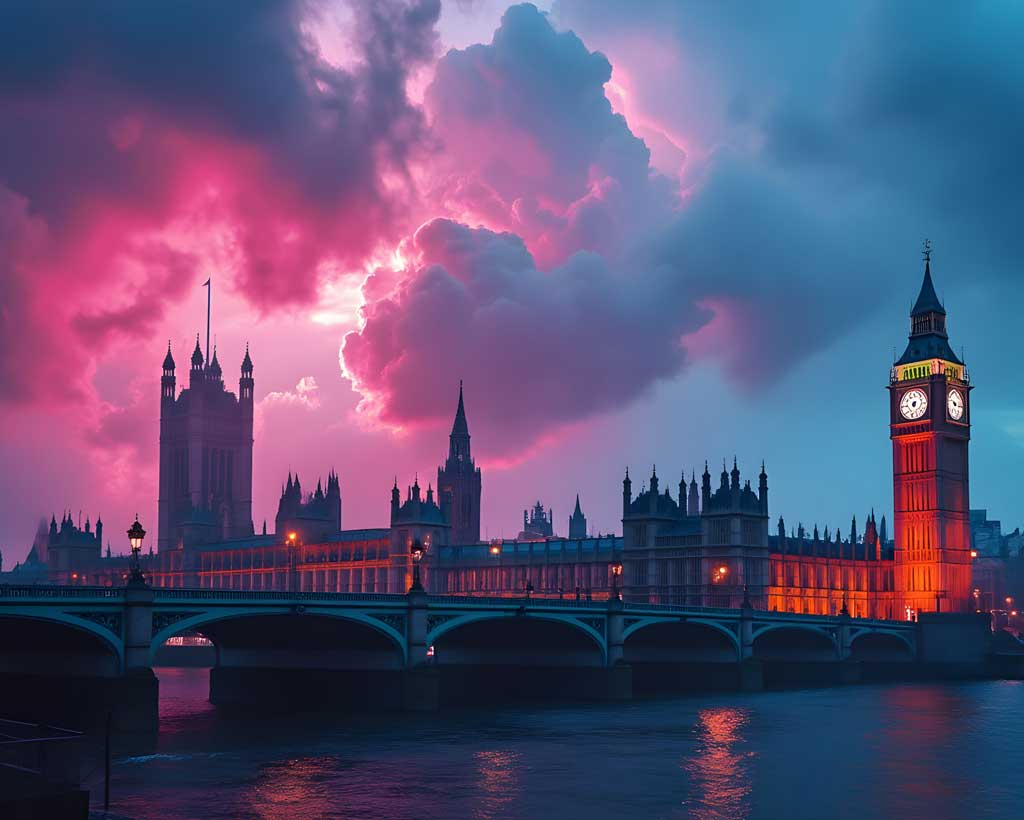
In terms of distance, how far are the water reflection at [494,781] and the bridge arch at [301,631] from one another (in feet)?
48.5

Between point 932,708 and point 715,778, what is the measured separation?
38.5m

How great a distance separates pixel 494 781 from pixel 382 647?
28451 millimetres

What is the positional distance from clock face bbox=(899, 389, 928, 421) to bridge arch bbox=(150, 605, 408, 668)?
297 feet

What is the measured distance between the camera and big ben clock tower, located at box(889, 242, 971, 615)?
14462 centimetres

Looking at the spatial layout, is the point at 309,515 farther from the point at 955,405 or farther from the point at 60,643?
the point at 60,643

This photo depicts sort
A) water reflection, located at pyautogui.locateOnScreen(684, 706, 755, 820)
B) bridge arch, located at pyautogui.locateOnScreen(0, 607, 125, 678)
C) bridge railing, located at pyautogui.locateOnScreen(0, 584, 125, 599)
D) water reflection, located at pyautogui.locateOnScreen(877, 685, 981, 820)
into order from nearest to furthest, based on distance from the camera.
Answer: water reflection, located at pyautogui.locateOnScreen(684, 706, 755, 820)
water reflection, located at pyautogui.locateOnScreen(877, 685, 981, 820)
bridge railing, located at pyautogui.locateOnScreen(0, 584, 125, 599)
bridge arch, located at pyautogui.locateOnScreen(0, 607, 125, 678)

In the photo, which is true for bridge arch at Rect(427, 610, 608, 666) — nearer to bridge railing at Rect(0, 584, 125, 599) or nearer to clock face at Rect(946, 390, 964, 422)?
bridge railing at Rect(0, 584, 125, 599)

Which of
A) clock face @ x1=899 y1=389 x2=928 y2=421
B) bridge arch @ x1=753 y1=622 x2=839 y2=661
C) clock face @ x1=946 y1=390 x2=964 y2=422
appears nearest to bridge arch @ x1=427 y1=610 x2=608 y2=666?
bridge arch @ x1=753 y1=622 x2=839 y2=661

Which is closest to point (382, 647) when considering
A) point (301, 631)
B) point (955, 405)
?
point (301, 631)

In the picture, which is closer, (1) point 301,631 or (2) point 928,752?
(2) point 928,752

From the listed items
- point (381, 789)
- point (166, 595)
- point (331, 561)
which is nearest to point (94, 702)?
point (166, 595)

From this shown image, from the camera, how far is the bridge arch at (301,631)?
211 ft

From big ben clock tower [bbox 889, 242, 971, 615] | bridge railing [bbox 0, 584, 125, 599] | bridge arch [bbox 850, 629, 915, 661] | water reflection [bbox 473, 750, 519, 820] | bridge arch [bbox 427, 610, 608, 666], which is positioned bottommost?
bridge arch [bbox 850, 629, 915, 661]

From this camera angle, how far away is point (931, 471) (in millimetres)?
145500
